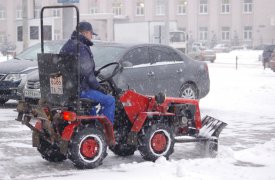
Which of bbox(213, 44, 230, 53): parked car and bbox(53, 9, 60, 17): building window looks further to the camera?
bbox(53, 9, 60, 17): building window

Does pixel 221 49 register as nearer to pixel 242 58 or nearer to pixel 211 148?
pixel 242 58

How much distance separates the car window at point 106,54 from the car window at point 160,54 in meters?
0.81

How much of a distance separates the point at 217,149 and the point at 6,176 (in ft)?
10.5

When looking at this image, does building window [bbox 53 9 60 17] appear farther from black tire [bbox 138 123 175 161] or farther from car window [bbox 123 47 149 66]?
black tire [bbox 138 123 175 161]

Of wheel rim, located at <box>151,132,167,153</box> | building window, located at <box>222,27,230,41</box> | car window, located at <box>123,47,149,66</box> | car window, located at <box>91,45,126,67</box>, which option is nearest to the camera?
wheel rim, located at <box>151,132,167,153</box>

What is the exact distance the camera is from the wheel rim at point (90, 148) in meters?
8.19

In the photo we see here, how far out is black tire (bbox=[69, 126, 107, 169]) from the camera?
26.6ft

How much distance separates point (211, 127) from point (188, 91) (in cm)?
554

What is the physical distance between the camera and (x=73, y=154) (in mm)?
8102

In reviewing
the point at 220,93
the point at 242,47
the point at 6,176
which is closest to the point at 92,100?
the point at 6,176

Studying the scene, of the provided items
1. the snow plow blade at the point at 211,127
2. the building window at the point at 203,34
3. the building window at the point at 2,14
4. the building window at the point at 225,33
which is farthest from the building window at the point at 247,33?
the snow plow blade at the point at 211,127

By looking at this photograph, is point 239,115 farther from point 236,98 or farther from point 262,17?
point 262,17

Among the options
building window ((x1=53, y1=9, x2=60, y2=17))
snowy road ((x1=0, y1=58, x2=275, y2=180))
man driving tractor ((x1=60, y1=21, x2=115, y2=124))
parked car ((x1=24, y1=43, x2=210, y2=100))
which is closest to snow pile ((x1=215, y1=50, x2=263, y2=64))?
building window ((x1=53, y1=9, x2=60, y2=17))

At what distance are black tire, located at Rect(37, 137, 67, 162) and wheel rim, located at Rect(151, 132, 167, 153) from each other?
124 centimetres
